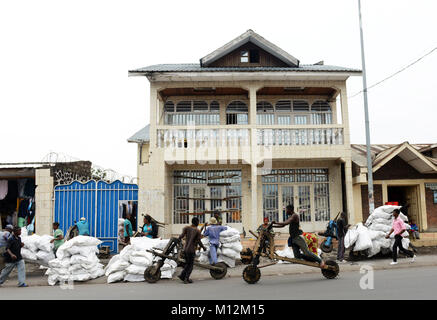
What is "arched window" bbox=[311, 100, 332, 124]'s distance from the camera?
1569cm

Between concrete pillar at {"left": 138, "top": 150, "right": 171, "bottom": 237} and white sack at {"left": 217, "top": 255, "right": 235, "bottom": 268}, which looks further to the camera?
concrete pillar at {"left": 138, "top": 150, "right": 171, "bottom": 237}

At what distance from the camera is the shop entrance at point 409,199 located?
15212 millimetres

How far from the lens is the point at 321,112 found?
A: 1579cm

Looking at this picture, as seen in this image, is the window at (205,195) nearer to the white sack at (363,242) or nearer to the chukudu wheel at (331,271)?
the white sack at (363,242)

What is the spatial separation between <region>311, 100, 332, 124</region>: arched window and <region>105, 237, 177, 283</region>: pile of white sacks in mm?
9703

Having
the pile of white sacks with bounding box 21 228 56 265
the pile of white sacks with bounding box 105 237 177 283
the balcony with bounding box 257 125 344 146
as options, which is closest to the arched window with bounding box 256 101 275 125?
the balcony with bounding box 257 125 344 146

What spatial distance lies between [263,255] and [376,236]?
15.9ft

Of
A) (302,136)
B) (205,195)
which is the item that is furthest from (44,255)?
(302,136)

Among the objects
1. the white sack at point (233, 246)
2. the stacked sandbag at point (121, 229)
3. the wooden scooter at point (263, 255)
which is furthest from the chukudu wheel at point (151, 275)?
the stacked sandbag at point (121, 229)

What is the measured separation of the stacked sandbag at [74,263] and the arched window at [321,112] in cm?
1070

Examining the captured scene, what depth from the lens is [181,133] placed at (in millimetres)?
13805

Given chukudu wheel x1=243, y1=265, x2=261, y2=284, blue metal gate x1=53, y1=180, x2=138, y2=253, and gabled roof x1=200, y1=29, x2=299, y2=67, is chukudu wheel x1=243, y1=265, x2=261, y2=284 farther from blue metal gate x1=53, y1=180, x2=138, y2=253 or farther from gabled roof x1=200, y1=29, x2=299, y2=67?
gabled roof x1=200, y1=29, x2=299, y2=67

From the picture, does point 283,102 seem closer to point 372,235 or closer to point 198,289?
point 372,235
